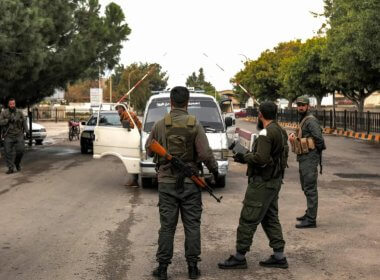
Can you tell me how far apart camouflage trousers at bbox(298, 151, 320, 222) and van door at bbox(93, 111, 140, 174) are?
441cm

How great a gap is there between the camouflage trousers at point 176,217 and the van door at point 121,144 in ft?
20.4

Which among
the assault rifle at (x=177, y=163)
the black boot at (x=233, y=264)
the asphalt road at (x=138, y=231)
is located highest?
the assault rifle at (x=177, y=163)

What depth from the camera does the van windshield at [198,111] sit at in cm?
1234

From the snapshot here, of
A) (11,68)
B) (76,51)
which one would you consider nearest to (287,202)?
(11,68)

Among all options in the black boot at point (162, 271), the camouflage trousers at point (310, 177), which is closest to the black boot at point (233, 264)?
the black boot at point (162, 271)

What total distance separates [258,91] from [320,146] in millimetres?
57403

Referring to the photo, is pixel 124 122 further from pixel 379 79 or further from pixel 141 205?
pixel 379 79

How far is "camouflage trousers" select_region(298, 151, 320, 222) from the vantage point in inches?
324

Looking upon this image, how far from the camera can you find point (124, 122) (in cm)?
1196

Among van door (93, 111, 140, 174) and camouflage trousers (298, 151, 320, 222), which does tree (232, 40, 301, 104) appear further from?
camouflage trousers (298, 151, 320, 222)

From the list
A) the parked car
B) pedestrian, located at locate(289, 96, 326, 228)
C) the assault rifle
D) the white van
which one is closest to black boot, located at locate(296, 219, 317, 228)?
pedestrian, located at locate(289, 96, 326, 228)

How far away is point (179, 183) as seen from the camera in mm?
5613

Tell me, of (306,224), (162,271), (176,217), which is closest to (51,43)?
(306,224)

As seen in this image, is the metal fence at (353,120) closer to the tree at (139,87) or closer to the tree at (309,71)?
the tree at (309,71)
